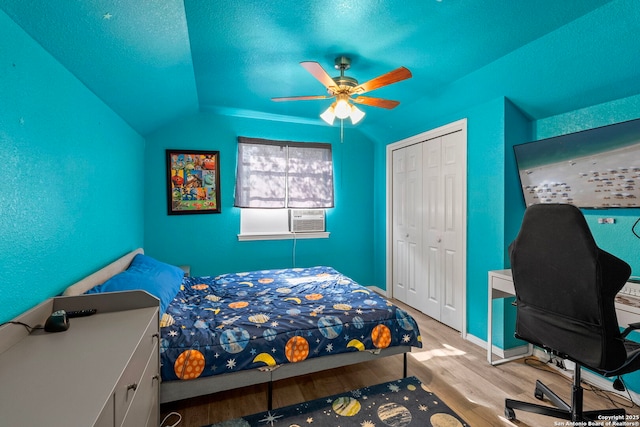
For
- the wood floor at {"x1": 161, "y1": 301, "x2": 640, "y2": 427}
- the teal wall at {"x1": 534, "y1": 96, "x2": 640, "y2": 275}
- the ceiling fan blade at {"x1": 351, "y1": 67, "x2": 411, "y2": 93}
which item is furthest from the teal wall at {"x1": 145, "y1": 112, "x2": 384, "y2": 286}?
the teal wall at {"x1": 534, "y1": 96, "x2": 640, "y2": 275}

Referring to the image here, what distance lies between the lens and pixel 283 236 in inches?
159

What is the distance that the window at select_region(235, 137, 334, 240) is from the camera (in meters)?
3.83

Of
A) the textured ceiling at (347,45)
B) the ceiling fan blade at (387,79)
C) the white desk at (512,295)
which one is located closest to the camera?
the textured ceiling at (347,45)

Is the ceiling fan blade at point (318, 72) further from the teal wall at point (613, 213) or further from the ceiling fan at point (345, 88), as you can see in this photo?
the teal wall at point (613, 213)

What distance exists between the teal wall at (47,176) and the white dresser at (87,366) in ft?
0.61

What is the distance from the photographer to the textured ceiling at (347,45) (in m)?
1.57

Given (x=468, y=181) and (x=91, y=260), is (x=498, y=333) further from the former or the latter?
(x=91, y=260)

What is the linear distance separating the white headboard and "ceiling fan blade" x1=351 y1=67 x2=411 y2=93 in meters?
2.22

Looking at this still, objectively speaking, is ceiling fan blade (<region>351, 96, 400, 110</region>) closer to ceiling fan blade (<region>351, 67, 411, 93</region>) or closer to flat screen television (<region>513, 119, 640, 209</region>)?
ceiling fan blade (<region>351, 67, 411, 93</region>)

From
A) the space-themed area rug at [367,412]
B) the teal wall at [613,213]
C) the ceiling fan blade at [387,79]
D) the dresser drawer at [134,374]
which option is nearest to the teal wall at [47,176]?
the dresser drawer at [134,374]

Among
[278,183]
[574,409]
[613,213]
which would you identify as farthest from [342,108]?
[574,409]

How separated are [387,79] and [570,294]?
1679mm

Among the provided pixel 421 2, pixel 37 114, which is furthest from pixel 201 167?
pixel 421 2

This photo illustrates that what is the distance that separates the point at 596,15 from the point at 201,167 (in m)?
3.68
